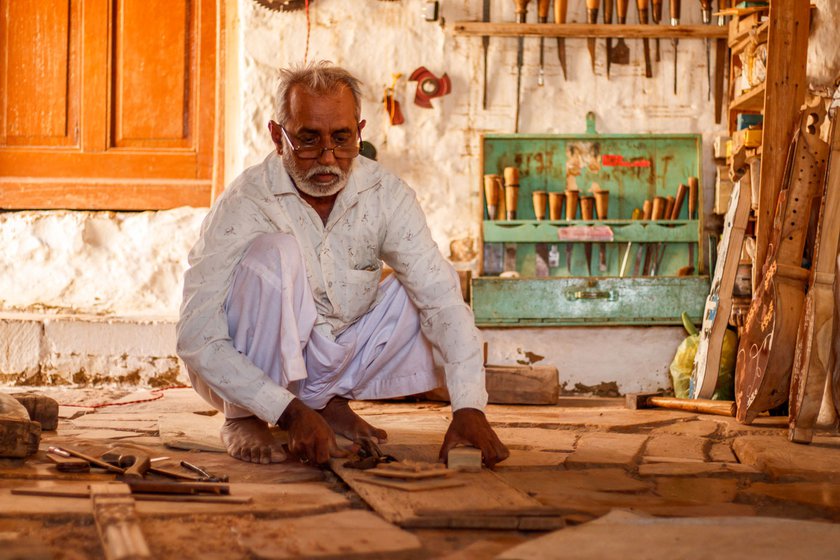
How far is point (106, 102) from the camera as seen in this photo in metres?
6.10

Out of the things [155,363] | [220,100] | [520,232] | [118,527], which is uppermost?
[220,100]

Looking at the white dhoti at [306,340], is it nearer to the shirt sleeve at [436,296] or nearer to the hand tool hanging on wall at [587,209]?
the shirt sleeve at [436,296]

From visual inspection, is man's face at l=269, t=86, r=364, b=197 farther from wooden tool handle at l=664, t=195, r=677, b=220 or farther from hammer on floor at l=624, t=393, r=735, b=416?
wooden tool handle at l=664, t=195, r=677, b=220

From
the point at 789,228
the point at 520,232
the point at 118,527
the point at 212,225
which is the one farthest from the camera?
the point at 520,232

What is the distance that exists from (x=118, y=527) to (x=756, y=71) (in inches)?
167

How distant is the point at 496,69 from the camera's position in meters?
5.94

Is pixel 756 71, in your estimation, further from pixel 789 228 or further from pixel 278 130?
pixel 278 130

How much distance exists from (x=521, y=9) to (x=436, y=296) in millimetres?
2906

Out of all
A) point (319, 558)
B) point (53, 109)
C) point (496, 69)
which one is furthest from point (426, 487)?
point (53, 109)

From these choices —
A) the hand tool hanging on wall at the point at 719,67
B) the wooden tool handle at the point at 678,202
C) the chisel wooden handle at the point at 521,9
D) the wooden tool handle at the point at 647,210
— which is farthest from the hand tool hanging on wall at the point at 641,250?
the chisel wooden handle at the point at 521,9

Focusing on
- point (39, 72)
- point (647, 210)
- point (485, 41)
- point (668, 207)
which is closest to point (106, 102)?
point (39, 72)

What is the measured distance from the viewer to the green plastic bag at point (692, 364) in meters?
5.02

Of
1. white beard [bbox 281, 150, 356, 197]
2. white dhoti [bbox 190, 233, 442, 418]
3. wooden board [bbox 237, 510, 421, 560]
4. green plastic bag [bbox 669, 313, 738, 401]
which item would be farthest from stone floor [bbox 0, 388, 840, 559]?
white beard [bbox 281, 150, 356, 197]

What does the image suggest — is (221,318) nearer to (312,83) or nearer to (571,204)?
(312,83)
